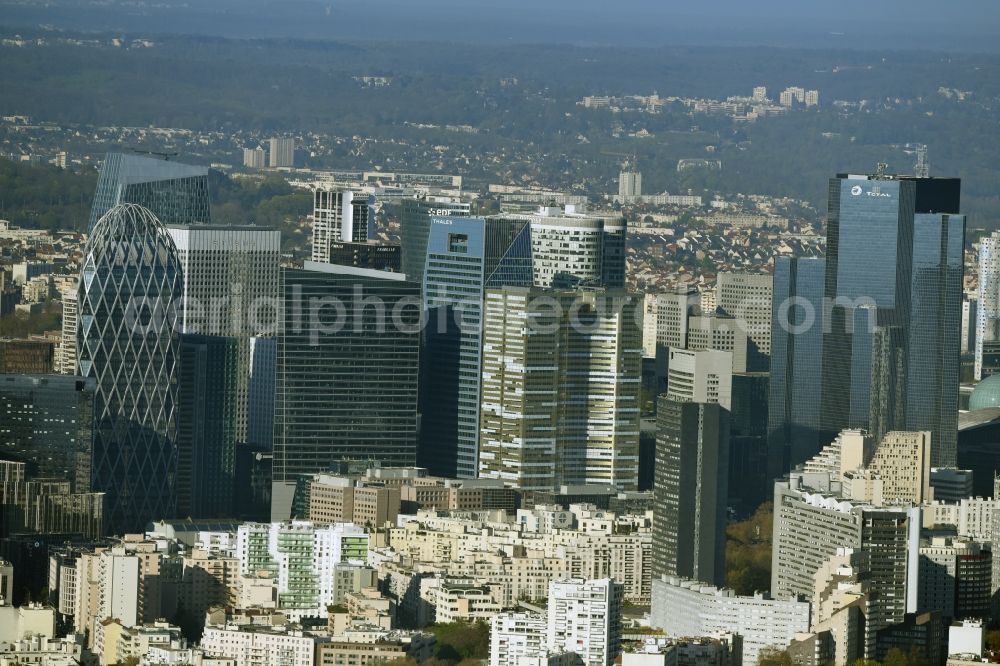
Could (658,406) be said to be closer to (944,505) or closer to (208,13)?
(944,505)

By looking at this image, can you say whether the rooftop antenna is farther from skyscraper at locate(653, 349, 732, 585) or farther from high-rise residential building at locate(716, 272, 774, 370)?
skyscraper at locate(653, 349, 732, 585)

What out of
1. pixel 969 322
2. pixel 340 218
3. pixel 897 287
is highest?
pixel 340 218

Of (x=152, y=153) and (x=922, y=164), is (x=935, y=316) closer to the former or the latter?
(x=922, y=164)

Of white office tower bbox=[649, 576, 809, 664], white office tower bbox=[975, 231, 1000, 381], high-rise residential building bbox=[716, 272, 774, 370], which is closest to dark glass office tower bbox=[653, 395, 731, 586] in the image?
white office tower bbox=[649, 576, 809, 664]

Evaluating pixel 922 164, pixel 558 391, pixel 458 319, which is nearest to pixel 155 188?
pixel 458 319

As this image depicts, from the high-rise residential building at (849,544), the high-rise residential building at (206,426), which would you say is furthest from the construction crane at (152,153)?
the high-rise residential building at (849,544)
